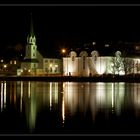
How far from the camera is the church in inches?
2689

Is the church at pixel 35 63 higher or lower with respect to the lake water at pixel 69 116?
higher

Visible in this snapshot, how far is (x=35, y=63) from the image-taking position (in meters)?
69.7

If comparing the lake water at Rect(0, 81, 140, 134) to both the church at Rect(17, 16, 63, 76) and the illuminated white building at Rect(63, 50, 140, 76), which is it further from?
the church at Rect(17, 16, 63, 76)

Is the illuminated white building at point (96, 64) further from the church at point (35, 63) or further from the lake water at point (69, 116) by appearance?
the lake water at point (69, 116)

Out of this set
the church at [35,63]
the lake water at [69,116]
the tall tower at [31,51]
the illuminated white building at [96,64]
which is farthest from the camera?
the tall tower at [31,51]

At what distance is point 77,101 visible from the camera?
957 inches

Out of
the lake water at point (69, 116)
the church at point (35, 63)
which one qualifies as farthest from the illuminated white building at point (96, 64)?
the lake water at point (69, 116)

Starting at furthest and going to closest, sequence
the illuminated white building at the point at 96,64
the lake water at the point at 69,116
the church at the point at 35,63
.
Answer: the church at the point at 35,63 < the illuminated white building at the point at 96,64 < the lake water at the point at 69,116

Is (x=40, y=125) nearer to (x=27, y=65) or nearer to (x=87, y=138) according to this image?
(x=87, y=138)

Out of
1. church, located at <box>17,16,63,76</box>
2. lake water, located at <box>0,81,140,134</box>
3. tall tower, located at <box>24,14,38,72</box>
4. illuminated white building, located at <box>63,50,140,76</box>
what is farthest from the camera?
tall tower, located at <box>24,14,38,72</box>

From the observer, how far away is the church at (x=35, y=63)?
68.3m

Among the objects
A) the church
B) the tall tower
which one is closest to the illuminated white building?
the church

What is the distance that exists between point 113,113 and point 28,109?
12.6 ft

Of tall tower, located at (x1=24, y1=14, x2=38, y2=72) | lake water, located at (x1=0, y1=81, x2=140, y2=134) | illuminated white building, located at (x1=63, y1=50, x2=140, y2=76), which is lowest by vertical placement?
lake water, located at (x1=0, y1=81, x2=140, y2=134)
